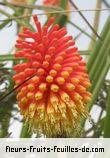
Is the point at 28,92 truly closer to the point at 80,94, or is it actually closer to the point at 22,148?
the point at 80,94

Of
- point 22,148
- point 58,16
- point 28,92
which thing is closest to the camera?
point 28,92

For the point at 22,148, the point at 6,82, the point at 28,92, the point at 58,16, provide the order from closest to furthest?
the point at 28,92, the point at 22,148, the point at 6,82, the point at 58,16

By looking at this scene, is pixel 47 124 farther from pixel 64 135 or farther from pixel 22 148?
pixel 22 148

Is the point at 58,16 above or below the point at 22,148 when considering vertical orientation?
above

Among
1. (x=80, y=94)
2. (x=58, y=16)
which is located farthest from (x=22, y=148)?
(x=58, y=16)

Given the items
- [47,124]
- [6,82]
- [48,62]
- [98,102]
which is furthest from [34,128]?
[98,102]

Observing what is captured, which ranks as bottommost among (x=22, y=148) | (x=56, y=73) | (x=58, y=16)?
(x=22, y=148)

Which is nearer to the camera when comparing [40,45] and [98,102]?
[40,45]
